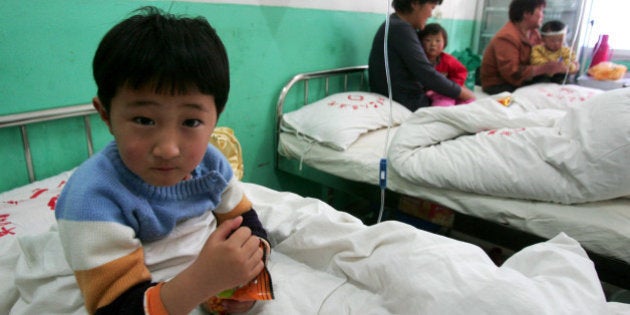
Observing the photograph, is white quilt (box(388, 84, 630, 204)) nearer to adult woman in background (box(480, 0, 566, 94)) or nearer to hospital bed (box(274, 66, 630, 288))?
hospital bed (box(274, 66, 630, 288))

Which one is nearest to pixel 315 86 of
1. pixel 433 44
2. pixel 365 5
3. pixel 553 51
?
pixel 365 5

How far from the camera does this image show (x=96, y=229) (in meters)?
0.59

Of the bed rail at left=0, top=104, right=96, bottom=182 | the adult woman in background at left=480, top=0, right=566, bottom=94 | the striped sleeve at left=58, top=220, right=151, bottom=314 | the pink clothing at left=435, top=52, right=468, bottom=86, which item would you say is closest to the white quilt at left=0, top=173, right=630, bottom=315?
the striped sleeve at left=58, top=220, right=151, bottom=314

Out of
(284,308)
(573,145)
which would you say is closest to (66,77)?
(284,308)

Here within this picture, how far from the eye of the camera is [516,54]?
2.84 metres

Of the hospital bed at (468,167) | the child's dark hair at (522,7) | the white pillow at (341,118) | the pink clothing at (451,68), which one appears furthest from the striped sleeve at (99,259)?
the child's dark hair at (522,7)

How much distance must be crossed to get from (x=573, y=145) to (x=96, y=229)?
1.44m

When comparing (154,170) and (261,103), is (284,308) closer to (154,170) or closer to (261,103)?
(154,170)

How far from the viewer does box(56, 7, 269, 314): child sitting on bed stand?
1.93ft

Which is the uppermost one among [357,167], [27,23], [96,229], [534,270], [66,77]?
[27,23]

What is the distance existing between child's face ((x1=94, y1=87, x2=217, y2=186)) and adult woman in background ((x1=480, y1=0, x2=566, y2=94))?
9.11 ft

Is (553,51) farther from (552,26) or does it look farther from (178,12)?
(178,12)

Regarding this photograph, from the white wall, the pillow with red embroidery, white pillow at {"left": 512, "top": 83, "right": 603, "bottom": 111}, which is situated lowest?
the pillow with red embroidery

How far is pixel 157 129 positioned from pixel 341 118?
4.35 ft
